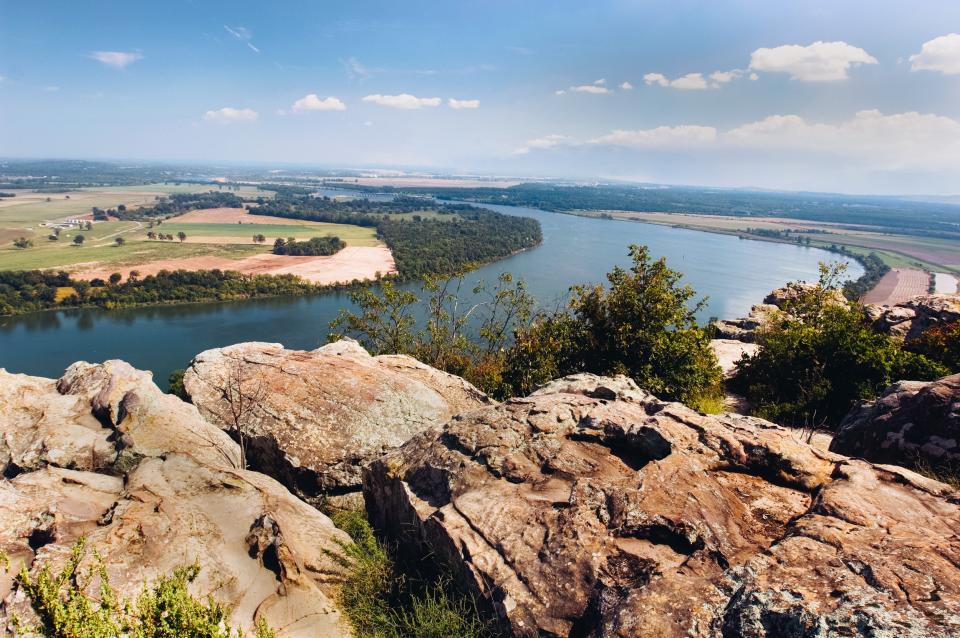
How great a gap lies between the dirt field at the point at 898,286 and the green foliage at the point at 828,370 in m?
65.4

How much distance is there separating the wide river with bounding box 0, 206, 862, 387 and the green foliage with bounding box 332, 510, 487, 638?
2228cm

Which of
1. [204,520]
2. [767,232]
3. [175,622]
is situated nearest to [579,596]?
[175,622]

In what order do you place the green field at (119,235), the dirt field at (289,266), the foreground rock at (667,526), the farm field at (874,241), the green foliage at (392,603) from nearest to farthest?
the foreground rock at (667,526) < the green foliage at (392,603) < the dirt field at (289,266) < the green field at (119,235) < the farm field at (874,241)

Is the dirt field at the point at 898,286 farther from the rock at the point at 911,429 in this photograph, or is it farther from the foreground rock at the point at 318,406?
the foreground rock at the point at 318,406

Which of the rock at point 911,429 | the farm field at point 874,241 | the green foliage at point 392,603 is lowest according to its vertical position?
the green foliage at point 392,603

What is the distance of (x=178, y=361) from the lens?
48969 millimetres

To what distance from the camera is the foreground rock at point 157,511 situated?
5621 millimetres

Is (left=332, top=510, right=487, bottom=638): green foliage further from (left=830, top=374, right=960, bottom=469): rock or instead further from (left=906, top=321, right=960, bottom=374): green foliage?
(left=906, top=321, right=960, bottom=374): green foliage

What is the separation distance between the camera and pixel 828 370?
1448 centimetres

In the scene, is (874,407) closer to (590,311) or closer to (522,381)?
(590,311)

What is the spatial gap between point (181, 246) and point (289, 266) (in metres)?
31.5

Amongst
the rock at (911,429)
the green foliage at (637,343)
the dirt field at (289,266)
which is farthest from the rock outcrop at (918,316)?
the dirt field at (289,266)

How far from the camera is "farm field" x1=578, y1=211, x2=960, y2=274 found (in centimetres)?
10981

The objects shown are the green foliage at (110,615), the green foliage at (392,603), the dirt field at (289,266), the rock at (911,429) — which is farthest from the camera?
the dirt field at (289,266)
